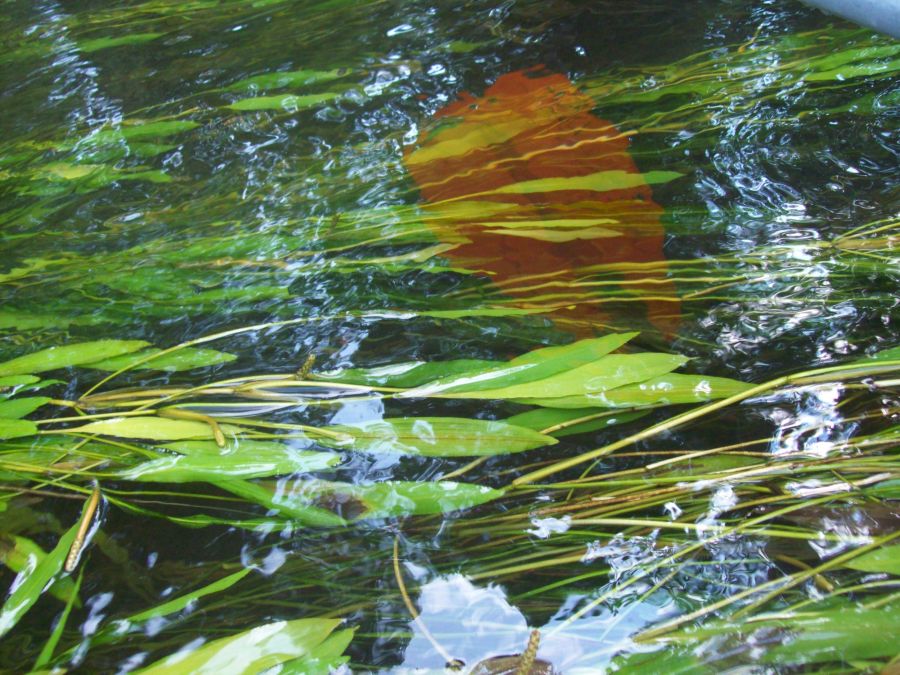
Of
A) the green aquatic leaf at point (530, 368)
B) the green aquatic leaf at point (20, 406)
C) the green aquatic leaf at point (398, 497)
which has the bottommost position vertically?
the green aquatic leaf at point (398, 497)

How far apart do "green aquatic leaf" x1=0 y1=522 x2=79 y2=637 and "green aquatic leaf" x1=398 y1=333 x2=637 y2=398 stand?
635 millimetres

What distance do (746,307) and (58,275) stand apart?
5.74 ft

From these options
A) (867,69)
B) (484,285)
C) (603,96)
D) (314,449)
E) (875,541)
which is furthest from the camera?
(603,96)

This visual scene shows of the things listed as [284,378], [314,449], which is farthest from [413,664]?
[284,378]

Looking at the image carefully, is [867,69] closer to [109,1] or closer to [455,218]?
[455,218]

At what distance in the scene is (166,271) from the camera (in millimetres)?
1871

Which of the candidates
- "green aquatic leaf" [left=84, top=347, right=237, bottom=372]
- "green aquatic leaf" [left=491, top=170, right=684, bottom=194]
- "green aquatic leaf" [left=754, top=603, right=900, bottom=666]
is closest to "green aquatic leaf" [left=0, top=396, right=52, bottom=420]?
"green aquatic leaf" [left=84, top=347, right=237, bottom=372]

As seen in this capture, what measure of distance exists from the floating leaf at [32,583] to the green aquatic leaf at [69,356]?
47 cm

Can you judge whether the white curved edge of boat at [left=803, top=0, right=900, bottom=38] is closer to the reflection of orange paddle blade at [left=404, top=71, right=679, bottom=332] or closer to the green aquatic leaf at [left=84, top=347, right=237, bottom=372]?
the reflection of orange paddle blade at [left=404, top=71, right=679, bottom=332]

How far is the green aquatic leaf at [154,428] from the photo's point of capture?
52.9 inches

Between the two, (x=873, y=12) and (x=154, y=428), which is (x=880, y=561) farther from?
(x=154, y=428)

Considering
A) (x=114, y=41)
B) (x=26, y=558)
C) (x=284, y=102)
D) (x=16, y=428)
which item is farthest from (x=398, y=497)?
(x=114, y=41)

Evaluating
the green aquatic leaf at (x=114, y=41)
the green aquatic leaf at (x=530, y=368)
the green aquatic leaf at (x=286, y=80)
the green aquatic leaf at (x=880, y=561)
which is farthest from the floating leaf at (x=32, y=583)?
the green aquatic leaf at (x=114, y=41)

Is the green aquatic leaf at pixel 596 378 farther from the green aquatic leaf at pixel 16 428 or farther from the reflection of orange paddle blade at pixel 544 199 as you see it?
the green aquatic leaf at pixel 16 428
